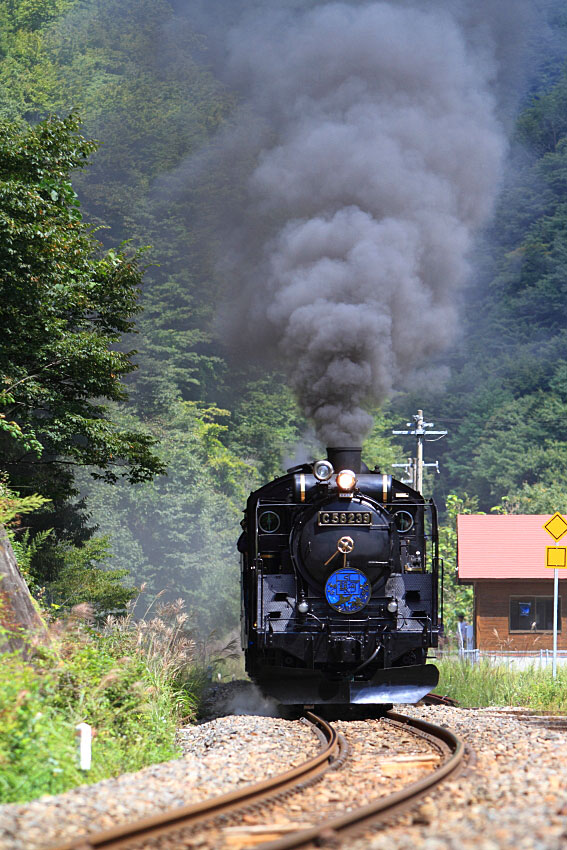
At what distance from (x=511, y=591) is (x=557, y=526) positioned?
13320 mm

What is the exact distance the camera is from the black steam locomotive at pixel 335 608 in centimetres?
1179

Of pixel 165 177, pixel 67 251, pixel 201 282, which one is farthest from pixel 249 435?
pixel 67 251

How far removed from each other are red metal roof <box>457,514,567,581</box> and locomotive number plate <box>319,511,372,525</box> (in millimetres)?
16122

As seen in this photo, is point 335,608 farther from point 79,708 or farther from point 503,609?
point 503,609

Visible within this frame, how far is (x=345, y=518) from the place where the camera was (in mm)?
11891

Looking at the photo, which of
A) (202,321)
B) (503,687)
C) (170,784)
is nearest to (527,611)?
(503,687)

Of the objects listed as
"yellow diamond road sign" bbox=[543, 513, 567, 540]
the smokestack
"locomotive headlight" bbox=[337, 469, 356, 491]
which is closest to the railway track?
A: "locomotive headlight" bbox=[337, 469, 356, 491]

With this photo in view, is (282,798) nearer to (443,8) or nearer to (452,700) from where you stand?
(452,700)

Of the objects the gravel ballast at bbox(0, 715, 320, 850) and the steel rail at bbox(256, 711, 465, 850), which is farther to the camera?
the gravel ballast at bbox(0, 715, 320, 850)

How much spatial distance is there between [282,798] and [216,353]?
4765 cm

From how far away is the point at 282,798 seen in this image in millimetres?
6727

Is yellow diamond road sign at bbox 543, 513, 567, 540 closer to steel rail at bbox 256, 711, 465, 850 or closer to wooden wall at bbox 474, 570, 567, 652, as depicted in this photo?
steel rail at bbox 256, 711, 465, 850

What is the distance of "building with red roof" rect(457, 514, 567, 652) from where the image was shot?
2747 cm

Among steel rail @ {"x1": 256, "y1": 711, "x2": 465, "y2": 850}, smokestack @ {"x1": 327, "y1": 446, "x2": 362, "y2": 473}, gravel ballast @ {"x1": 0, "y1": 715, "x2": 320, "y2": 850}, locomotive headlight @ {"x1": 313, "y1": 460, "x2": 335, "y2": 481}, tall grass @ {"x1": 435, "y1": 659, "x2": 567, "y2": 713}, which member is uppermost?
smokestack @ {"x1": 327, "y1": 446, "x2": 362, "y2": 473}
